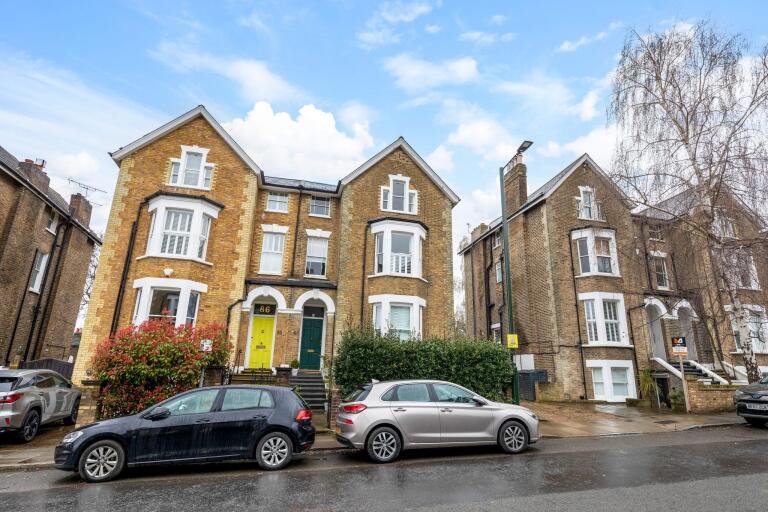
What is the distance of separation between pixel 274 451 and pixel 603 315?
16.8m

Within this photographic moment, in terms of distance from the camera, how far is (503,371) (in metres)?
12.5

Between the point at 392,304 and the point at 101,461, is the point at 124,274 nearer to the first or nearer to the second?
the point at 101,461

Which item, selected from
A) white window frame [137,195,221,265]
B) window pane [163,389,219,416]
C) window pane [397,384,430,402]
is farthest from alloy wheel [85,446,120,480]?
white window frame [137,195,221,265]

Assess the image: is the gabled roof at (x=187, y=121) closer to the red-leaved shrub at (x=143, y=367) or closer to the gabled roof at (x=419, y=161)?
the gabled roof at (x=419, y=161)

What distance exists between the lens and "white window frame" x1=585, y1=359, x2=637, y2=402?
1780 cm

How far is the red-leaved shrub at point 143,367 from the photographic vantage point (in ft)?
34.7

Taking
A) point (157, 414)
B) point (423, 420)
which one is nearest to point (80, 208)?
point (157, 414)

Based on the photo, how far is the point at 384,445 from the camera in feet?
25.4

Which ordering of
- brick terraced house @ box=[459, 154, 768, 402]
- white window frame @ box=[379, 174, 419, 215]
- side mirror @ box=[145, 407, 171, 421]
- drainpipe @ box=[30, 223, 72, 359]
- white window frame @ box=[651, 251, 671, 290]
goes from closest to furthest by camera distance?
side mirror @ box=[145, 407, 171, 421] → brick terraced house @ box=[459, 154, 768, 402] → white window frame @ box=[379, 174, 419, 215] → drainpipe @ box=[30, 223, 72, 359] → white window frame @ box=[651, 251, 671, 290]

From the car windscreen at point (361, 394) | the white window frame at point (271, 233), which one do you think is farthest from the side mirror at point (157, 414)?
the white window frame at point (271, 233)

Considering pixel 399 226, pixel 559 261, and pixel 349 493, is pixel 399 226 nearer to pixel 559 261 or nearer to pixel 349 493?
pixel 559 261

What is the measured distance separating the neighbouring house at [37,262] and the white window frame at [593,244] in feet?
84.4

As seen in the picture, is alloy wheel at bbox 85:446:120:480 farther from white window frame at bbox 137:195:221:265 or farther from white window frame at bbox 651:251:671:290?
white window frame at bbox 651:251:671:290

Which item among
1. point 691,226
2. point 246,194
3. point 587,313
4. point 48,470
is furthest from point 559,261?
point 48,470
